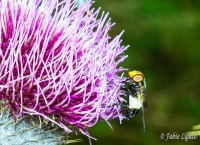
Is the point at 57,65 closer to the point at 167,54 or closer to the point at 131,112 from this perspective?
the point at 131,112

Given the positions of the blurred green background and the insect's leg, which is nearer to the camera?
the insect's leg

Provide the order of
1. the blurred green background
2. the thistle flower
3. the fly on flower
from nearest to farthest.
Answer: the thistle flower < the fly on flower < the blurred green background

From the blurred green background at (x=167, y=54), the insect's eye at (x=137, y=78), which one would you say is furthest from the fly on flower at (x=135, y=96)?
the blurred green background at (x=167, y=54)

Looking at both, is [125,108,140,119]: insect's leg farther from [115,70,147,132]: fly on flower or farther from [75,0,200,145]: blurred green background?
[75,0,200,145]: blurred green background

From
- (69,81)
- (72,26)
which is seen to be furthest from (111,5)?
(69,81)

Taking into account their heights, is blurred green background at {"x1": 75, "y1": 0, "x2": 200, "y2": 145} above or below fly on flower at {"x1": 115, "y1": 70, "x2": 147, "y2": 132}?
above

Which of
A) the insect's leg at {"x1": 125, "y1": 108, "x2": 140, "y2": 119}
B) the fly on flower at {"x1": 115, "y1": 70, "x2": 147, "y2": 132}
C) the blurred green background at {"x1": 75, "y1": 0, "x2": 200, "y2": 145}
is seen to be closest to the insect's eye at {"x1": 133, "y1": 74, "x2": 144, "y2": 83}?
the fly on flower at {"x1": 115, "y1": 70, "x2": 147, "y2": 132}

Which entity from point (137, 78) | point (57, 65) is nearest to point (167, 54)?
point (137, 78)
